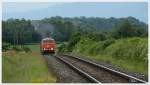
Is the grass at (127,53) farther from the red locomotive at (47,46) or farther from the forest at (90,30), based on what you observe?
the red locomotive at (47,46)

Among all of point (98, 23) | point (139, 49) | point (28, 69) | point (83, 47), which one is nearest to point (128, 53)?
point (139, 49)

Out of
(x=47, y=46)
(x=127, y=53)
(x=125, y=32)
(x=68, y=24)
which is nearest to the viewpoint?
(x=68, y=24)

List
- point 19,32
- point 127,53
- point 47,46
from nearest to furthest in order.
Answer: point 19,32
point 127,53
point 47,46

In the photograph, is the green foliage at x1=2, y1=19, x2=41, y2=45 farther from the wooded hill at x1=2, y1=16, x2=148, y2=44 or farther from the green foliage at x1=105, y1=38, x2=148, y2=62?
the green foliage at x1=105, y1=38, x2=148, y2=62

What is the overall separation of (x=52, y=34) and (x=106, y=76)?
8.43ft

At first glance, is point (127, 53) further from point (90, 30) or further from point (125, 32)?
point (125, 32)

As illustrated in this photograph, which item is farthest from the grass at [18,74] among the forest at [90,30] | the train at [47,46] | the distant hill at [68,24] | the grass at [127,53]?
the train at [47,46]

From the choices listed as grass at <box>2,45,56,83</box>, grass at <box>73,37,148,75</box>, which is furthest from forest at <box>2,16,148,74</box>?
grass at <box>2,45,56,83</box>

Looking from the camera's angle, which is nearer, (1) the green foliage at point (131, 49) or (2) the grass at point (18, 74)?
(2) the grass at point (18, 74)

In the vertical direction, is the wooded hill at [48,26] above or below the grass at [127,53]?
above

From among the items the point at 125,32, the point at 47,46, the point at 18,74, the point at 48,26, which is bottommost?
the point at 47,46

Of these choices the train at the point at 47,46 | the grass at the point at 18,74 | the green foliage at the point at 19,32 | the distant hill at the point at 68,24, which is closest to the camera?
the grass at the point at 18,74

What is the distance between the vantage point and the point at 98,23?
39.5ft

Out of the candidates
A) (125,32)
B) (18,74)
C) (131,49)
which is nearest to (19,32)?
(18,74)
